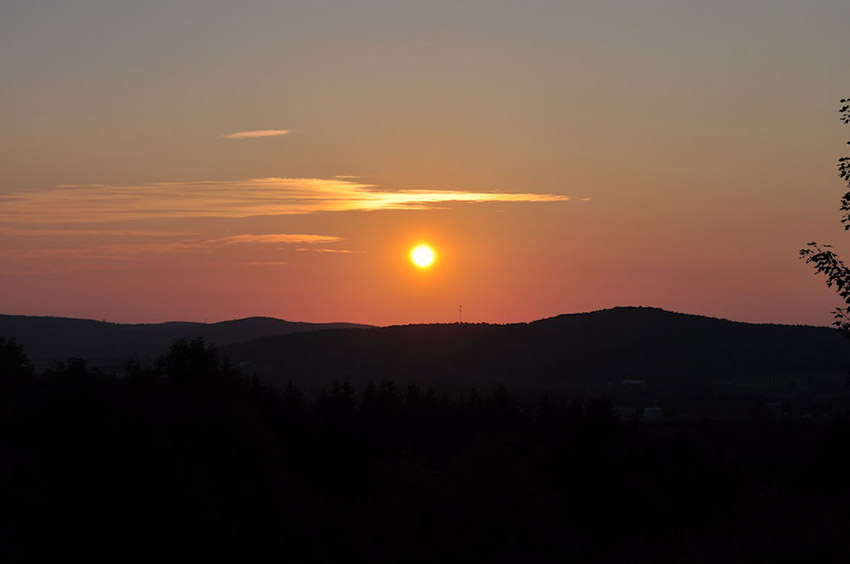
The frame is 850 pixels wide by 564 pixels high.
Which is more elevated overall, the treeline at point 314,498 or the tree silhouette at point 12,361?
the tree silhouette at point 12,361

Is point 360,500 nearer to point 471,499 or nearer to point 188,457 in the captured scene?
point 471,499

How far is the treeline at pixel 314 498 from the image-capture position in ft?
134

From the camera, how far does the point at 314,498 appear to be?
57844 mm

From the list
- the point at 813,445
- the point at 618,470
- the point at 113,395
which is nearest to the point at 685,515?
the point at 618,470

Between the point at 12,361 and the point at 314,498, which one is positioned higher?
the point at 12,361

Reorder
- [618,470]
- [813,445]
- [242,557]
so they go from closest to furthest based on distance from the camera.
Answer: [242,557]
[618,470]
[813,445]

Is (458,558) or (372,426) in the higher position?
(372,426)

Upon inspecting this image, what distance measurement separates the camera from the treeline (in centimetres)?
4075

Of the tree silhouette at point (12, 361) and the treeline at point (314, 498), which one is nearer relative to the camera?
the treeline at point (314, 498)

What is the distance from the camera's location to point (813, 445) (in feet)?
409

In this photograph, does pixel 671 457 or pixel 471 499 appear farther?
pixel 671 457

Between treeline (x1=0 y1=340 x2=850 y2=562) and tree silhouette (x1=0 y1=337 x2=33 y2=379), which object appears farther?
tree silhouette (x1=0 y1=337 x2=33 y2=379)

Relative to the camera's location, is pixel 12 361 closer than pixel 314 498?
No

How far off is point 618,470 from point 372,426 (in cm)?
2336
